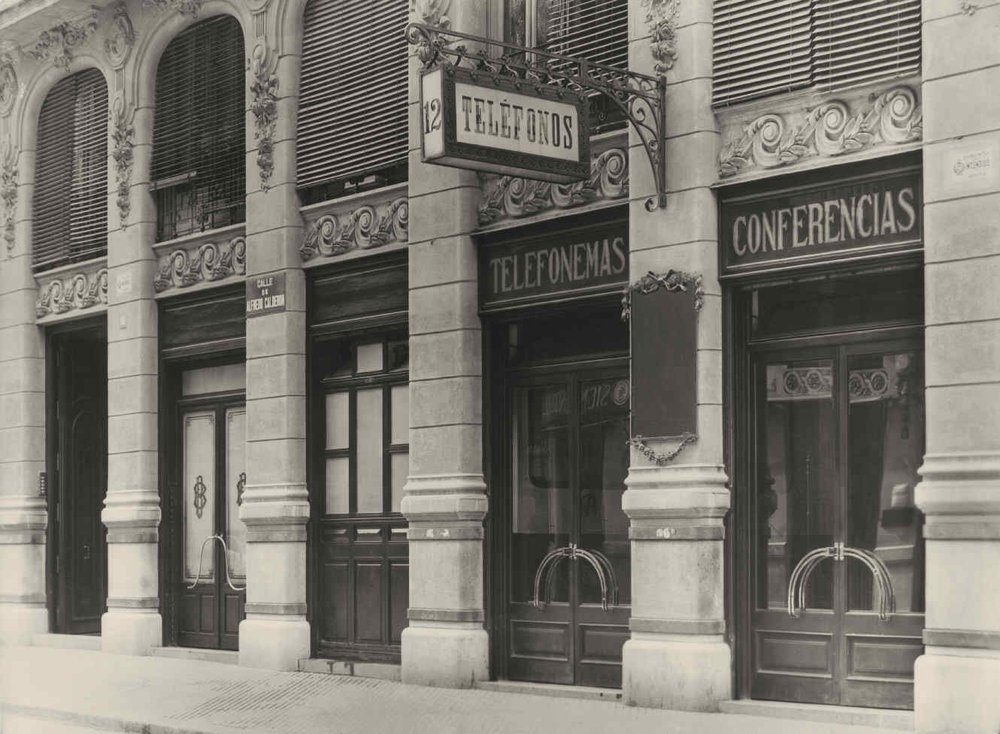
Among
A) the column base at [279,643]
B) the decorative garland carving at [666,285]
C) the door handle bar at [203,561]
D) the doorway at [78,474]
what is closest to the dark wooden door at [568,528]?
the decorative garland carving at [666,285]

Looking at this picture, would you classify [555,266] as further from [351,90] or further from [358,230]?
[351,90]

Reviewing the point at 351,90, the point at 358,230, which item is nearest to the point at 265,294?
the point at 358,230

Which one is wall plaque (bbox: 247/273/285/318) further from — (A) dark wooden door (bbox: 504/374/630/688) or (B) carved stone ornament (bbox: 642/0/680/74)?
(B) carved stone ornament (bbox: 642/0/680/74)

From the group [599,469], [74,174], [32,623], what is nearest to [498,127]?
[599,469]

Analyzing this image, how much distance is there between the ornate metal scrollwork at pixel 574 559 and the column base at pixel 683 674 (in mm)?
1242

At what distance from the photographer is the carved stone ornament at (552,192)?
14.8 m

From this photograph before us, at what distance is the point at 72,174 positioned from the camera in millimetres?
23000

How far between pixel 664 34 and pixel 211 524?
9.63m

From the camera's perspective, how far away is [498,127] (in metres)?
13.4

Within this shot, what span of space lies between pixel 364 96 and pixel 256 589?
19.3 feet

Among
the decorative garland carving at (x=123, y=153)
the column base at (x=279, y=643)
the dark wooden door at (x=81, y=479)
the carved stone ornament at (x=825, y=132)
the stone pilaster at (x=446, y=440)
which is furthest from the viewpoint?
the dark wooden door at (x=81, y=479)

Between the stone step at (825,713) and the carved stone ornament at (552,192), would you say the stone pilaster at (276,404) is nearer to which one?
the carved stone ornament at (552,192)

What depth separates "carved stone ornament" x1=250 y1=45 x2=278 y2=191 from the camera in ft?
62.3

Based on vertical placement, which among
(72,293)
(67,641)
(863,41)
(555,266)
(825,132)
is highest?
(863,41)
